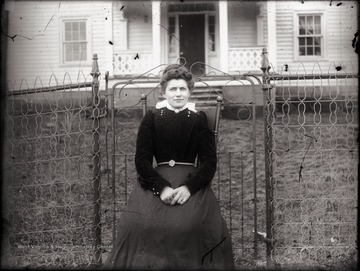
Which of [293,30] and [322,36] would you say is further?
[293,30]

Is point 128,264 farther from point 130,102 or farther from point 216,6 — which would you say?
point 216,6

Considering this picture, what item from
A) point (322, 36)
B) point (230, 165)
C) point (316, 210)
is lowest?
point (316, 210)

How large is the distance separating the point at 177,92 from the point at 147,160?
0.62 meters

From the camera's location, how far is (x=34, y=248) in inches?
189

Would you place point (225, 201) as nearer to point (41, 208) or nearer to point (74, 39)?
point (41, 208)

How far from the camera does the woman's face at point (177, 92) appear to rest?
3.74m

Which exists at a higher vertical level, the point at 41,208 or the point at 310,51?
the point at 310,51

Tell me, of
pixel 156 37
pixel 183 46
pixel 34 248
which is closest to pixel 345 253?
pixel 34 248

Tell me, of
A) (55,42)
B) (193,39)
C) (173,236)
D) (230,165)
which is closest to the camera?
(173,236)

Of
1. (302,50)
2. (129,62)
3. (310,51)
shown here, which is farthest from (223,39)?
Result: (310,51)

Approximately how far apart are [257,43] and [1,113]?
38.5 ft

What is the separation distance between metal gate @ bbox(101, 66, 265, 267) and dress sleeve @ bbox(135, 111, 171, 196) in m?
0.67

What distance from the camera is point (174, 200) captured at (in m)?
3.56

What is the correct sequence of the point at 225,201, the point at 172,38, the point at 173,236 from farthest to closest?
the point at 172,38
the point at 225,201
the point at 173,236
